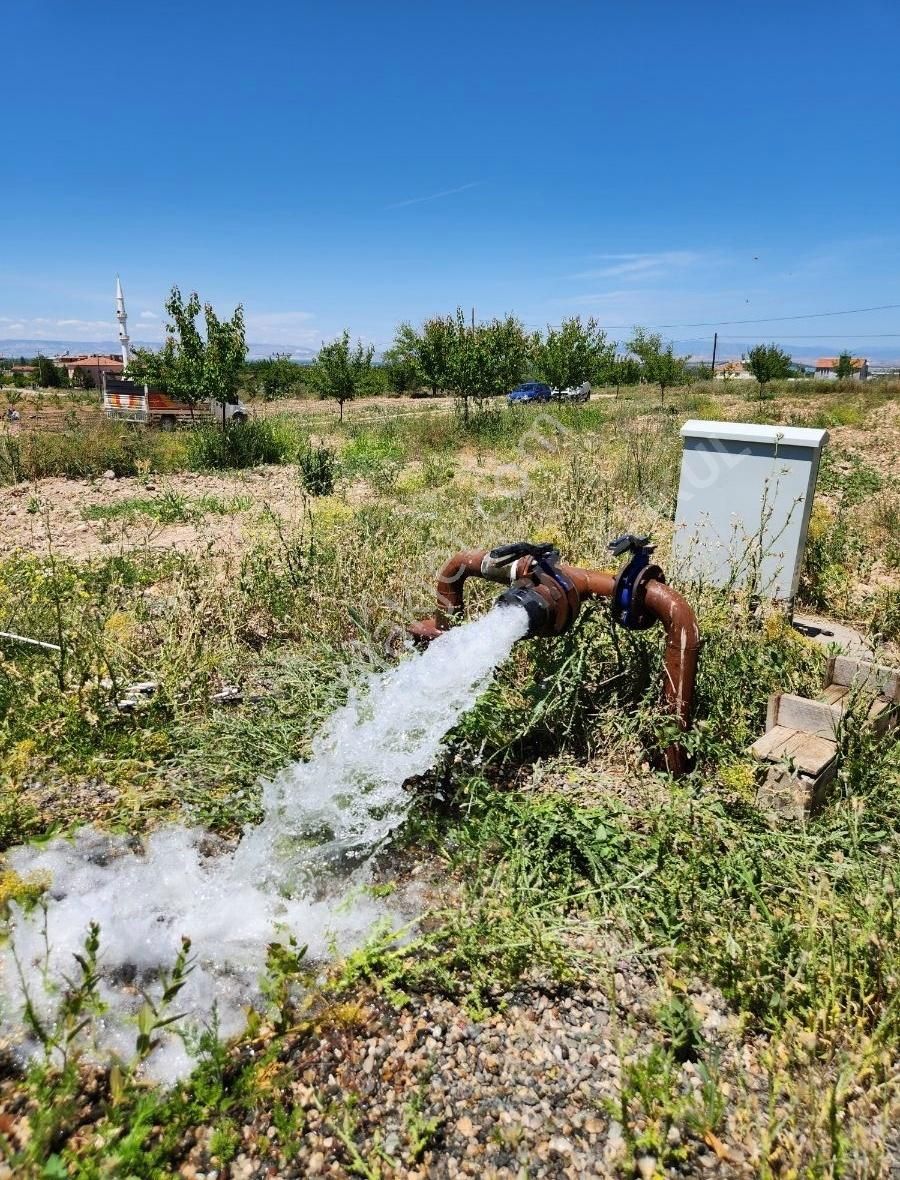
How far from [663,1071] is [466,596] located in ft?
9.31

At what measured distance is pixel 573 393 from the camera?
26.8 metres

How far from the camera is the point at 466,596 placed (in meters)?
4.25

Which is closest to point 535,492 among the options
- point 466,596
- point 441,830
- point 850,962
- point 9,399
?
point 466,596

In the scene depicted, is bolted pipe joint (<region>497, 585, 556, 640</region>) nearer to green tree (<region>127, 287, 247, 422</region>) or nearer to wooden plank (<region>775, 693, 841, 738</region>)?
wooden plank (<region>775, 693, 841, 738</region>)

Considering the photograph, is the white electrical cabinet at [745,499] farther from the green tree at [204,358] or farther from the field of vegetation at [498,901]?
the green tree at [204,358]

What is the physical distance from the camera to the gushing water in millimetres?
2029

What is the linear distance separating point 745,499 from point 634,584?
2.04 metres

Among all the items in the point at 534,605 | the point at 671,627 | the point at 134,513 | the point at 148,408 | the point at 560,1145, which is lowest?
the point at 560,1145

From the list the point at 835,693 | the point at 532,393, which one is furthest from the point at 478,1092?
the point at 532,393

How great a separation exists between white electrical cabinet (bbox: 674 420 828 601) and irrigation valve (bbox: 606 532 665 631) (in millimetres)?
1263

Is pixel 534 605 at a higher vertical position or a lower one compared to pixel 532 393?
lower

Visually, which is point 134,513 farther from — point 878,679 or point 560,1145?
point 560,1145

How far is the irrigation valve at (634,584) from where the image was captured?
9.66 ft

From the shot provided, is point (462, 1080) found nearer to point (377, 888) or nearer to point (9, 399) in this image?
point (377, 888)
